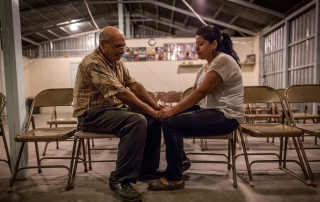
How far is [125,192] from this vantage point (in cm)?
160

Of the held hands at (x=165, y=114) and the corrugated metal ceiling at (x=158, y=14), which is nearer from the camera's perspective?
the held hands at (x=165, y=114)

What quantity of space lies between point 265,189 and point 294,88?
120 cm

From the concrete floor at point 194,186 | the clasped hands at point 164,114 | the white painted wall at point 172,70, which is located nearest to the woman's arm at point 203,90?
the clasped hands at point 164,114

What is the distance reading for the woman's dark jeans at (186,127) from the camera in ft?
5.70

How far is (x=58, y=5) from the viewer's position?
798 centimetres

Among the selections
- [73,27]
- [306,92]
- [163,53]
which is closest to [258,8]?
[163,53]

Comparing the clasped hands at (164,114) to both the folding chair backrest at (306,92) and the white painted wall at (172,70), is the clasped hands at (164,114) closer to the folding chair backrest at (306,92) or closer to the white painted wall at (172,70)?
Result: the folding chair backrest at (306,92)

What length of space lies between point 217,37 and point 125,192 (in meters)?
1.47

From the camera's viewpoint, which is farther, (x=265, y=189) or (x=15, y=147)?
(x=15, y=147)

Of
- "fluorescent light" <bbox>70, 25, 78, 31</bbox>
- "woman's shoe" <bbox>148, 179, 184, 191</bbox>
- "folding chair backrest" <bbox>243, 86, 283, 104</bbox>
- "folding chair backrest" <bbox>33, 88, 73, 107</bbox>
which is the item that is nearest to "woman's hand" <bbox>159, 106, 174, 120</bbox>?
"woman's shoe" <bbox>148, 179, 184, 191</bbox>

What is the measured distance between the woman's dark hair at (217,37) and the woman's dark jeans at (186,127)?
56 centimetres

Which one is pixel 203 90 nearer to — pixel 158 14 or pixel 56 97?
pixel 56 97

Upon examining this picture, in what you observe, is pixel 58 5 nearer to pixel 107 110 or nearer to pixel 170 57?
pixel 170 57

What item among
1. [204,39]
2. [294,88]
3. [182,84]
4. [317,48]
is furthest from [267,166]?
[182,84]
